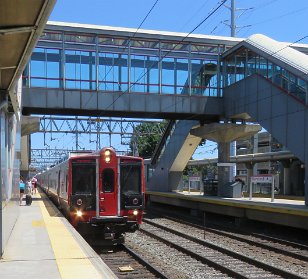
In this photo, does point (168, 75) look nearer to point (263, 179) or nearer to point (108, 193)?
point (263, 179)

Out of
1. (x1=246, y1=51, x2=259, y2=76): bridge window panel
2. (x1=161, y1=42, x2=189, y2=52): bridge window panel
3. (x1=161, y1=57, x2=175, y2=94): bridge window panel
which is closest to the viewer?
(x1=246, y1=51, x2=259, y2=76): bridge window panel

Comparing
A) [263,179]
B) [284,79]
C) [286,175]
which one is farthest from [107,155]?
[286,175]

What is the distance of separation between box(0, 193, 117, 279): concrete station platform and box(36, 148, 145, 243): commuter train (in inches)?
36.0

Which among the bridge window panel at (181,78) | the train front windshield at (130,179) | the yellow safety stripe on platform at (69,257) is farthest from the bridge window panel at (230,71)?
the yellow safety stripe on platform at (69,257)

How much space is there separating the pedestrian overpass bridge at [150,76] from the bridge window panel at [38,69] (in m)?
0.05

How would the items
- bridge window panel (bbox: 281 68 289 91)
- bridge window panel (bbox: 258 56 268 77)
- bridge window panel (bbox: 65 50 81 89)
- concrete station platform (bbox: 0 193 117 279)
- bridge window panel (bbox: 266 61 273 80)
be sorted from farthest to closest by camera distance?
bridge window panel (bbox: 65 50 81 89) < bridge window panel (bbox: 258 56 268 77) < bridge window panel (bbox: 266 61 273 80) < bridge window panel (bbox: 281 68 289 91) < concrete station platform (bbox: 0 193 117 279)

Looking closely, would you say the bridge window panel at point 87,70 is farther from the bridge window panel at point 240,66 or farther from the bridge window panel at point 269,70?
the bridge window panel at point 269,70

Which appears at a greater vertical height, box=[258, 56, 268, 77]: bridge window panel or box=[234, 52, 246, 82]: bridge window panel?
box=[234, 52, 246, 82]: bridge window panel

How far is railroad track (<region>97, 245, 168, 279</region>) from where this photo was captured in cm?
1001

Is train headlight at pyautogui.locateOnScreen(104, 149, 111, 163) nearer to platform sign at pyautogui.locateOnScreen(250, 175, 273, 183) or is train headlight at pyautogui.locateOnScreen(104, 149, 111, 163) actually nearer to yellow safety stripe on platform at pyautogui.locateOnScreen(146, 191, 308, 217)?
yellow safety stripe on platform at pyautogui.locateOnScreen(146, 191, 308, 217)

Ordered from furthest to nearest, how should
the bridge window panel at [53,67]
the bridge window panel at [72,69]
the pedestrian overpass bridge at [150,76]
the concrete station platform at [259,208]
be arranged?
the bridge window panel at [72,69]
the bridge window panel at [53,67]
the pedestrian overpass bridge at [150,76]
the concrete station platform at [259,208]

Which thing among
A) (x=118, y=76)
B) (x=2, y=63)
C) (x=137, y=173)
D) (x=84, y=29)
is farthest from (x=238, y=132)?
(x=2, y=63)

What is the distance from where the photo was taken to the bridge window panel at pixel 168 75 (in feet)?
90.7

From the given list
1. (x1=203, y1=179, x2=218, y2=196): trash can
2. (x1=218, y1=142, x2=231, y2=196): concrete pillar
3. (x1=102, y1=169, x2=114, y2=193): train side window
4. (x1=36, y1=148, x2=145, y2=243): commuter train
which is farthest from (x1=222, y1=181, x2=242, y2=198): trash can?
(x1=102, y1=169, x2=114, y2=193): train side window
